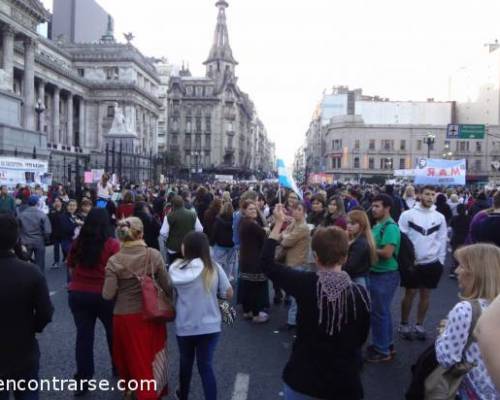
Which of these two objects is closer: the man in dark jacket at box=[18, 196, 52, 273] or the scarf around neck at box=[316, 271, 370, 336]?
the scarf around neck at box=[316, 271, 370, 336]

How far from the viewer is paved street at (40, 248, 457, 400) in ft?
17.1

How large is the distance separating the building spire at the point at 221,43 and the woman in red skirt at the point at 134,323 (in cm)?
9489

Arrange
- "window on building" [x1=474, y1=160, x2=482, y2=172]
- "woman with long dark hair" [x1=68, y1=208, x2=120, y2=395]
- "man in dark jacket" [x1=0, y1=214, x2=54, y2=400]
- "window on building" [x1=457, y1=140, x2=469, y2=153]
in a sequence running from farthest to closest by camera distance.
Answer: "window on building" [x1=457, y1=140, x2=469, y2=153] < "window on building" [x1=474, y1=160, x2=482, y2=172] < "woman with long dark hair" [x1=68, y1=208, x2=120, y2=395] < "man in dark jacket" [x1=0, y1=214, x2=54, y2=400]

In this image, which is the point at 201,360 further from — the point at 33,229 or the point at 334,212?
the point at 33,229

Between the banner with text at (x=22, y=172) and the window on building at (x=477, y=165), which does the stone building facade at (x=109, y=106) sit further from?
the window on building at (x=477, y=165)

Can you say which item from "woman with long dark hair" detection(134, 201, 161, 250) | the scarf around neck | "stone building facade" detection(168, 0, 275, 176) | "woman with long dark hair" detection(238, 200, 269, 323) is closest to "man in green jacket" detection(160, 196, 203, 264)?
"woman with long dark hair" detection(134, 201, 161, 250)

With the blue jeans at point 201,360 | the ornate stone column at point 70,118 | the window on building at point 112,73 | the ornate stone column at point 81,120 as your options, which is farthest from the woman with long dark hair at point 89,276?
the window on building at point 112,73

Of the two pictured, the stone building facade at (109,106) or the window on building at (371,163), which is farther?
the window on building at (371,163)

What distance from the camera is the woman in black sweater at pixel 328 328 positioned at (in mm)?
3150

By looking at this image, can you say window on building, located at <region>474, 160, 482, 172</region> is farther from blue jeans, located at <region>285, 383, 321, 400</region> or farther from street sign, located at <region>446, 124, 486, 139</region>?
blue jeans, located at <region>285, 383, 321, 400</region>

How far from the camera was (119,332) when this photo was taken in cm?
455

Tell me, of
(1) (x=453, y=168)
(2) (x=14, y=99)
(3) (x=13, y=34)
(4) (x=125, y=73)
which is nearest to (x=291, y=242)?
(1) (x=453, y=168)

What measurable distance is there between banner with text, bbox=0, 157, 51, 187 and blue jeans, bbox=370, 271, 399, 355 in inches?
574

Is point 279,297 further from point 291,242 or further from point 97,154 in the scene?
point 97,154
